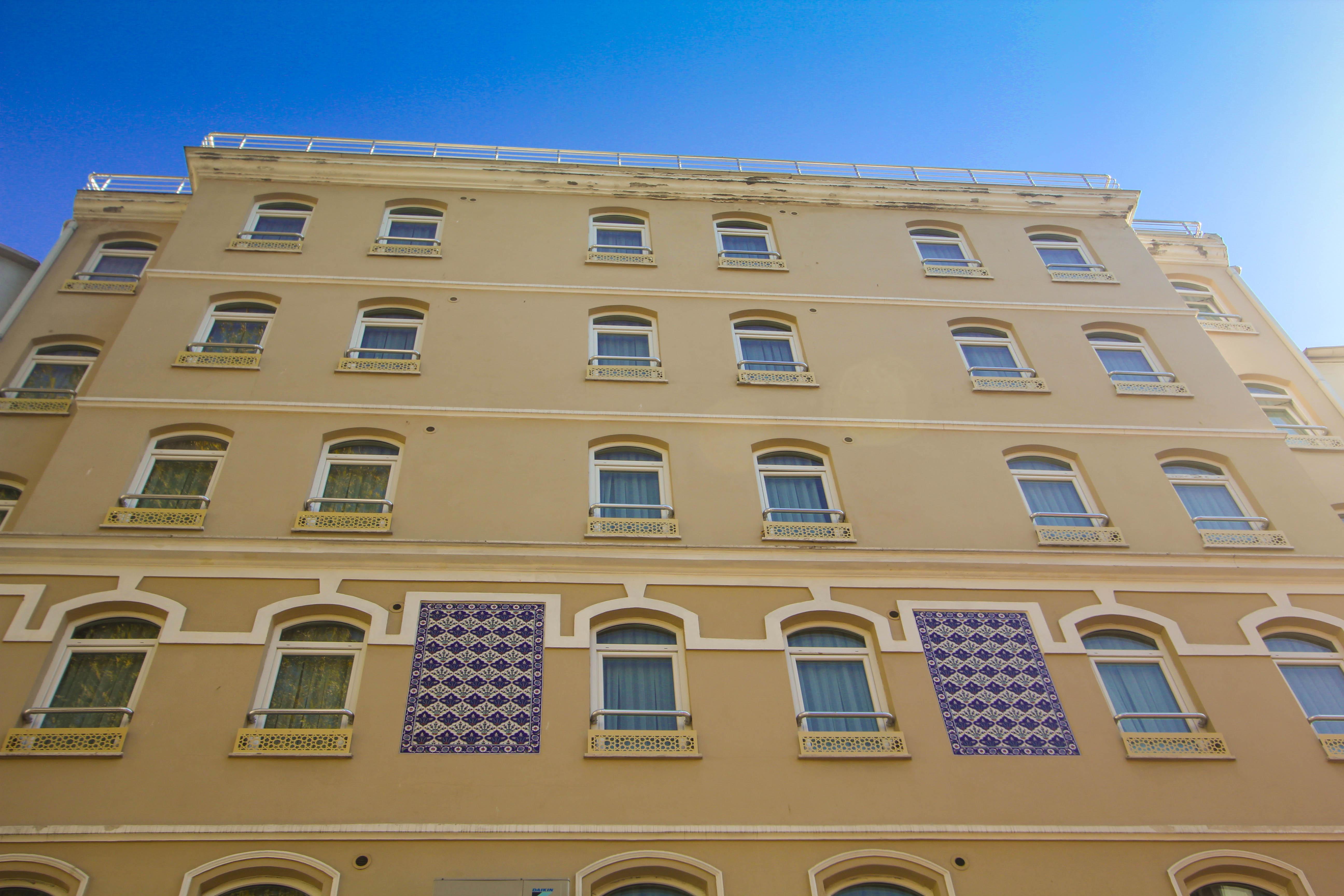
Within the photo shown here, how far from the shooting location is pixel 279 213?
19.3 metres

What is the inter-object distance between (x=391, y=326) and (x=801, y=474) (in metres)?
8.19

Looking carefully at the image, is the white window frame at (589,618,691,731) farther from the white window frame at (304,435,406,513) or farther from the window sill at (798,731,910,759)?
the white window frame at (304,435,406,513)

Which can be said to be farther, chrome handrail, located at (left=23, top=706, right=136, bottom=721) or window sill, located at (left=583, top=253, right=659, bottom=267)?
window sill, located at (left=583, top=253, right=659, bottom=267)

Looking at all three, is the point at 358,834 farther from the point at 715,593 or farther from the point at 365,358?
the point at 365,358

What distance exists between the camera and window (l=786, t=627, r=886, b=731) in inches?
480

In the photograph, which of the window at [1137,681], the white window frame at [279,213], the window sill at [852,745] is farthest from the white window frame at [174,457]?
the window at [1137,681]

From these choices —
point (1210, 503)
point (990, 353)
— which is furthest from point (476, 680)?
point (1210, 503)

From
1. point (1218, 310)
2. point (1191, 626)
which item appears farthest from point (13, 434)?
point (1218, 310)

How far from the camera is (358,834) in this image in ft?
34.3

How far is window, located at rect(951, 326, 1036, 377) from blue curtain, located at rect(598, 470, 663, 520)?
670cm

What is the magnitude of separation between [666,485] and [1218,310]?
1619cm

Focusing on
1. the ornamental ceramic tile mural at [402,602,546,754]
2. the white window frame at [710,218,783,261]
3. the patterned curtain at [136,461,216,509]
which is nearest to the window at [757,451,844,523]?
the ornamental ceramic tile mural at [402,602,546,754]

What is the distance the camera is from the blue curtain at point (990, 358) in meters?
17.5

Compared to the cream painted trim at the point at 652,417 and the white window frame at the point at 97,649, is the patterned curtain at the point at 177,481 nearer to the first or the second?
the cream painted trim at the point at 652,417
